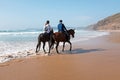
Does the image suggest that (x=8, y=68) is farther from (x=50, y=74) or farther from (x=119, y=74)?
(x=119, y=74)

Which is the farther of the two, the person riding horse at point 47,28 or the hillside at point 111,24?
the hillside at point 111,24

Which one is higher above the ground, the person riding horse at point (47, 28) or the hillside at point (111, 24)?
the hillside at point (111, 24)

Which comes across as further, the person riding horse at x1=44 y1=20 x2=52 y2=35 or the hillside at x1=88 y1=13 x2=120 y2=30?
the hillside at x1=88 y1=13 x2=120 y2=30

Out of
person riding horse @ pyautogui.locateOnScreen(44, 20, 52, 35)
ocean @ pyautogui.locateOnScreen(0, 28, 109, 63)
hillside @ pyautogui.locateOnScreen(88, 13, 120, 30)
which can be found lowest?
ocean @ pyautogui.locateOnScreen(0, 28, 109, 63)

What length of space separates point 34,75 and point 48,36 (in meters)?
6.94

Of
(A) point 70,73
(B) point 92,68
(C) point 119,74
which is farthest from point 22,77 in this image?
(C) point 119,74

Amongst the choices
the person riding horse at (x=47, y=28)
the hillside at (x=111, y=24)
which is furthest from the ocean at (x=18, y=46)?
the hillside at (x=111, y=24)

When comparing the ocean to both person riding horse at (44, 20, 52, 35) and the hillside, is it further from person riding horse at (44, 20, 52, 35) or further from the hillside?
the hillside

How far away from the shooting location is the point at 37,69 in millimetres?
8719

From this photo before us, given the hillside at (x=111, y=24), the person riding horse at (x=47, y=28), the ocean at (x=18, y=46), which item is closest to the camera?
the ocean at (x=18, y=46)

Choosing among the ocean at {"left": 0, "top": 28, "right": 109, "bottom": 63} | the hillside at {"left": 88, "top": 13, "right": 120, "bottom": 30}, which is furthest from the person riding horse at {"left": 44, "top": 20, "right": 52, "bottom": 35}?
the hillside at {"left": 88, "top": 13, "right": 120, "bottom": 30}

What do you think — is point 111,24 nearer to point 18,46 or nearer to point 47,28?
point 18,46

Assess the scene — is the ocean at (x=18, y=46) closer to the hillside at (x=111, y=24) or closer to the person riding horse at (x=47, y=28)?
the person riding horse at (x=47, y=28)

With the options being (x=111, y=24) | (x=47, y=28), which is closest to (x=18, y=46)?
(x=47, y=28)
